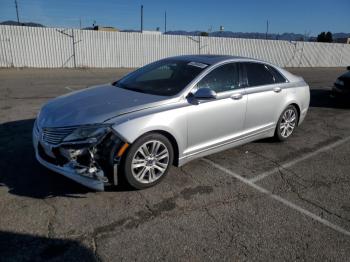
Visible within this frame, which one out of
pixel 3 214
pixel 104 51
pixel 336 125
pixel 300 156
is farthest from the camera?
pixel 104 51

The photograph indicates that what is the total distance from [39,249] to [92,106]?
5.46ft

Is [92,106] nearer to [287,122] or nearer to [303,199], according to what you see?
[303,199]

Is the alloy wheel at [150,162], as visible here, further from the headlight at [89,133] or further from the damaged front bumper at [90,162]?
the headlight at [89,133]

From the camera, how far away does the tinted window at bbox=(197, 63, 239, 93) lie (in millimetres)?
4102

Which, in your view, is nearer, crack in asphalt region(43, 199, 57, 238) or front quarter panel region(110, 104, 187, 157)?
crack in asphalt region(43, 199, 57, 238)

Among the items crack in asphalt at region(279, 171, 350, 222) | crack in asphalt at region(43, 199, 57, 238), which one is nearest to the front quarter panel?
crack in asphalt at region(43, 199, 57, 238)

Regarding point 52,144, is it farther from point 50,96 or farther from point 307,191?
point 50,96

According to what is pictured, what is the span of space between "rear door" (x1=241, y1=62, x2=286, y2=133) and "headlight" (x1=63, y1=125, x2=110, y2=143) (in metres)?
2.38

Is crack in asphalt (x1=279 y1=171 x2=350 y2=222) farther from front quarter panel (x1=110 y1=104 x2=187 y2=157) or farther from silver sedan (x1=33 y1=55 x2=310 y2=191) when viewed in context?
front quarter panel (x1=110 y1=104 x2=187 y2=157)

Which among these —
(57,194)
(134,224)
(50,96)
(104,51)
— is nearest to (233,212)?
(134,224)

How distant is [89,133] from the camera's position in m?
3.16

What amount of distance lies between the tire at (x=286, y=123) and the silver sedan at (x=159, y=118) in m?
0.04

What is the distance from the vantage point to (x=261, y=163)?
15.1 feet

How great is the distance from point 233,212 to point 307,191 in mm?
1208
